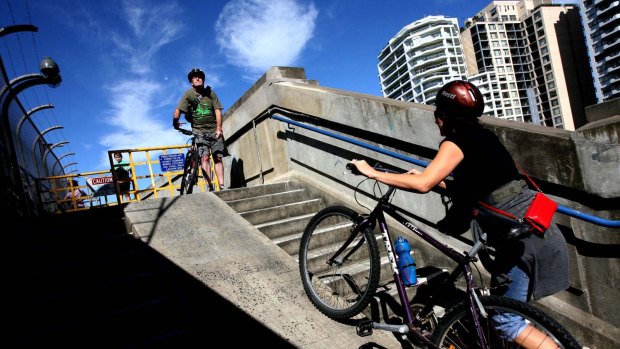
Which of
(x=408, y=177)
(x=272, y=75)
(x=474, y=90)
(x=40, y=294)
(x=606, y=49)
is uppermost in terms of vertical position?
(x=606, y=49)

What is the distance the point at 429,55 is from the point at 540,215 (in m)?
129

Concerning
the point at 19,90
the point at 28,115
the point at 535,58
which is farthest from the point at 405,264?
the point at 535,58

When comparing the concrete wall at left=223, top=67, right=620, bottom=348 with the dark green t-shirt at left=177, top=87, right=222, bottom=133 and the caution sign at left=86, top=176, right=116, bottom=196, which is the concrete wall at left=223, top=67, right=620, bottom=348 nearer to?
the dark green t-shirt at left=177, top=87, right=222, bottom=133

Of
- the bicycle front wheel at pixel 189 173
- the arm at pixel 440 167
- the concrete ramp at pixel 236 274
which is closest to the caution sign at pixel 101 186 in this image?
the bicycle front wheel at pixel 189 173

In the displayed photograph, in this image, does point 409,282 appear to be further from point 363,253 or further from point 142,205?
point 142,205

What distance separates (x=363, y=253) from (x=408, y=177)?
5.14 ft

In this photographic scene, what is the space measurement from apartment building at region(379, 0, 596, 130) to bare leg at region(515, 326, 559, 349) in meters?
120

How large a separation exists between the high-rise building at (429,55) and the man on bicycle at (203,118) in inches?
4478

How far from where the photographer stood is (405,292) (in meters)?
2.40

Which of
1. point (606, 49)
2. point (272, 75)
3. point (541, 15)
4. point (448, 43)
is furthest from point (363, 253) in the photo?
point (541, 15)

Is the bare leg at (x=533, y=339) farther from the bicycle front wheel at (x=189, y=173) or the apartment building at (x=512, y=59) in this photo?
the apartment building at (x=512, y=59)

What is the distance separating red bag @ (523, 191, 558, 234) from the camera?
5.64ft

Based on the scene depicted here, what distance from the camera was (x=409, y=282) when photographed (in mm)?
2473

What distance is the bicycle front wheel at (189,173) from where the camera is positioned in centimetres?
641
